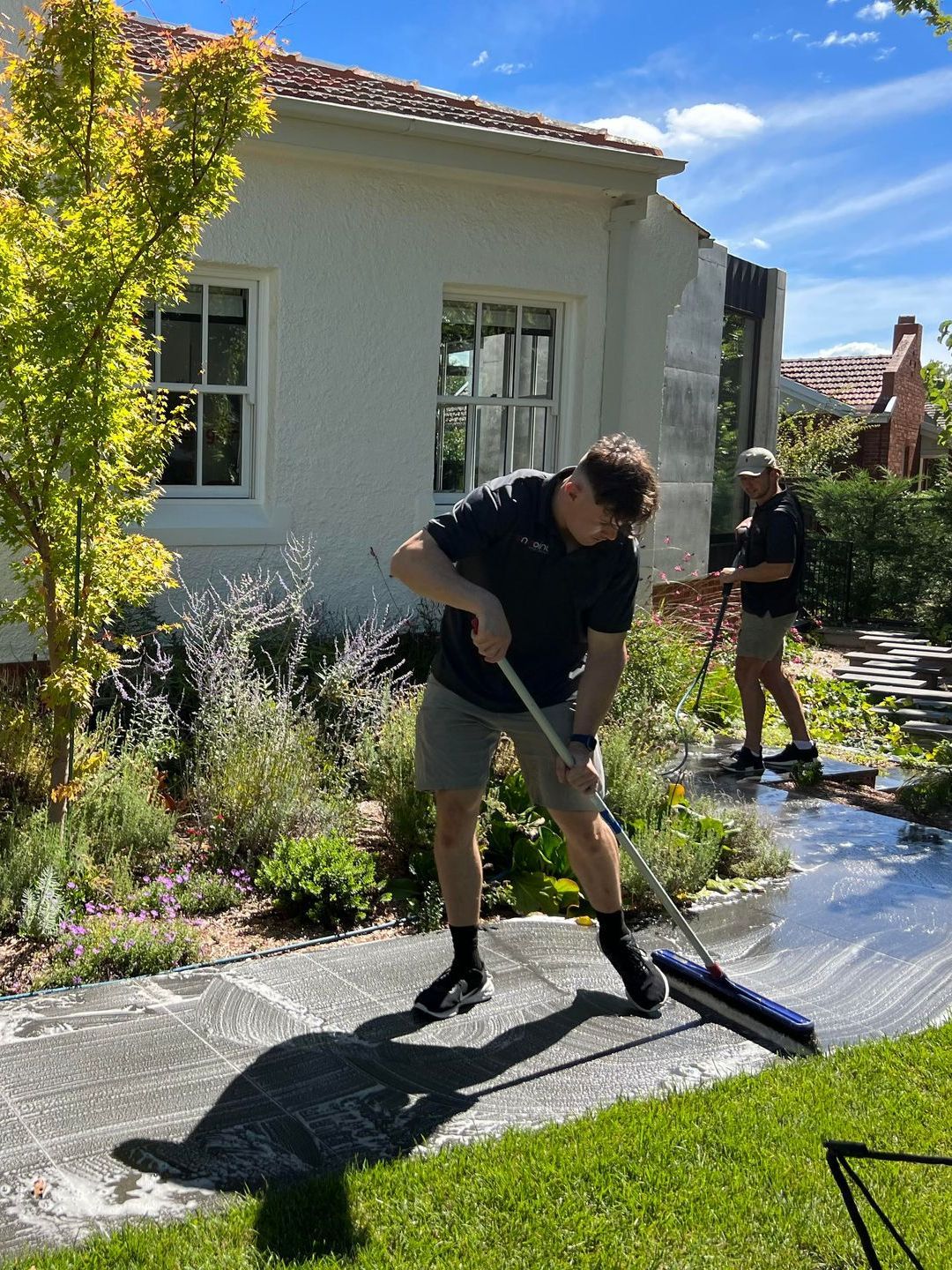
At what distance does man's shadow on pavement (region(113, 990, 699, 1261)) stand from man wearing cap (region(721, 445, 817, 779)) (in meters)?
3.82

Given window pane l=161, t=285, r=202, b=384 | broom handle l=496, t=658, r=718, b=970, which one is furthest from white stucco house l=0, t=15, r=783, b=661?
broom handle l=496, t=658, r=718, b=970

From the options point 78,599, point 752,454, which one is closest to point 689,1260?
point 78,599

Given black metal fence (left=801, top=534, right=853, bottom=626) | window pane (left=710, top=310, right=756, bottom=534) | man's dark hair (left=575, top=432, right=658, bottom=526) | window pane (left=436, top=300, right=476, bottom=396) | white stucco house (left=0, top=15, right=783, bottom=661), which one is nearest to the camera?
man's dark hair (left=575, top=432, right=658, bottom=526)

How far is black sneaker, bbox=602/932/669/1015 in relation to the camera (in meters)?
4.24

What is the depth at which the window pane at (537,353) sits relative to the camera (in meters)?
10.1

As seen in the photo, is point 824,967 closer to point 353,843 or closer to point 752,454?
point 353,843

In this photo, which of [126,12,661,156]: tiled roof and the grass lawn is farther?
[126,12,661,156]: tiled roof

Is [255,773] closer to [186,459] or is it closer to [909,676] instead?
[186,459]

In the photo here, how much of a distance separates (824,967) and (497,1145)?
1908 millimetres

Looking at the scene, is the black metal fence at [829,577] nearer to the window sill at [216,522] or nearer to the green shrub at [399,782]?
the window sill at [216,522]

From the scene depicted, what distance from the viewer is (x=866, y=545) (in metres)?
16.6

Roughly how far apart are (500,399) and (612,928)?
6.40m

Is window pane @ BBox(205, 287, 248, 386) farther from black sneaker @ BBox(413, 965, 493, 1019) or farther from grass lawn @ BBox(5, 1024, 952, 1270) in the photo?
grass lawn @ BBox(5, 1024, 952, 1270)

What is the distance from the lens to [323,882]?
16.5ft
